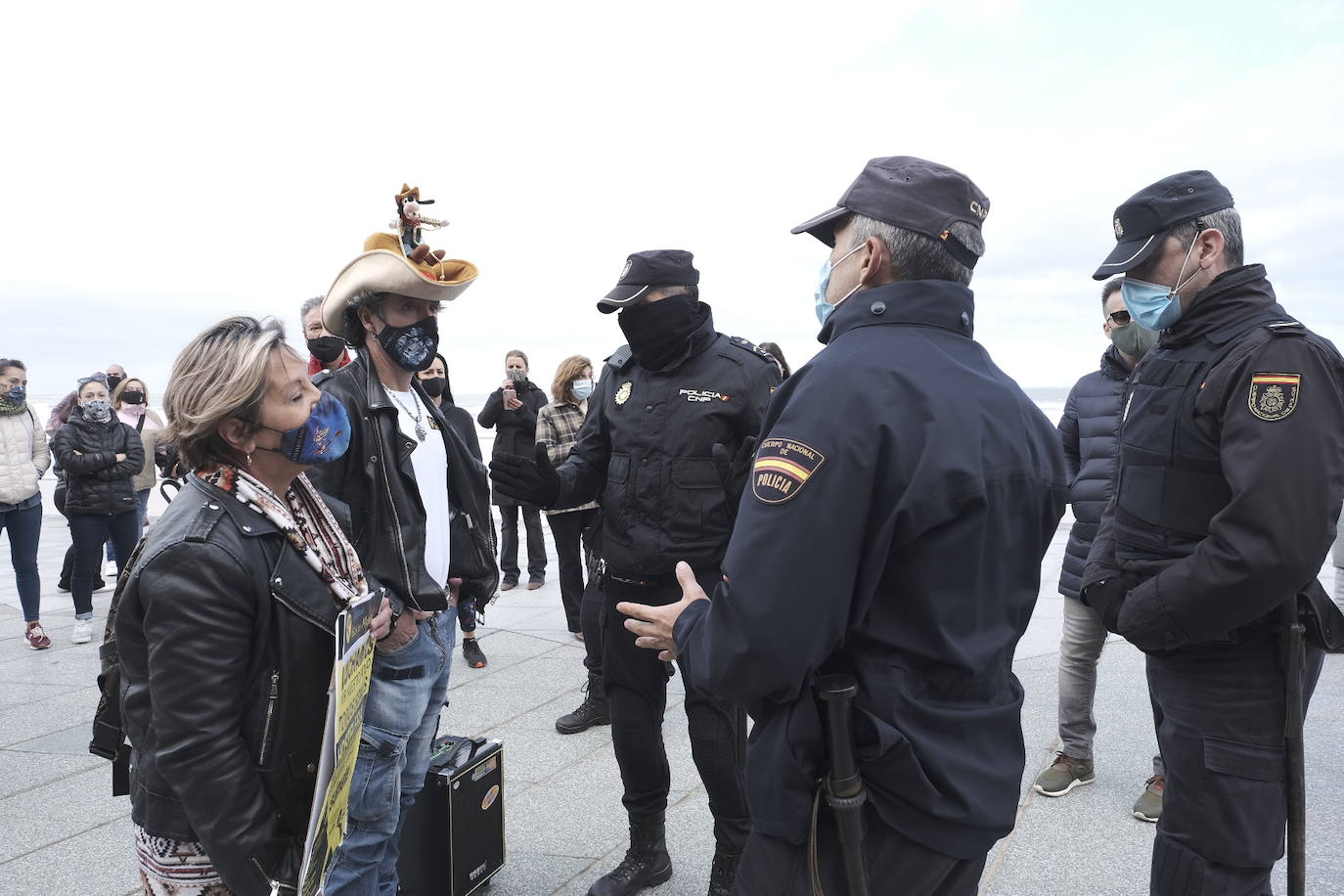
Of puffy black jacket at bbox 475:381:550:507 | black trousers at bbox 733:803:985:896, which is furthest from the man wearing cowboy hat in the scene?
puffy black jacket at bbox 475:381:550:507

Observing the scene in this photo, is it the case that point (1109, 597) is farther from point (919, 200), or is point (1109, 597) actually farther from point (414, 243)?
point (414, 243)

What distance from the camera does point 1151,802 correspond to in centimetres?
365

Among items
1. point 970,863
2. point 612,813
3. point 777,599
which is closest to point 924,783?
point 970,863

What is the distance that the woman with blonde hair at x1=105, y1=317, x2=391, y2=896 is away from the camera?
173 centimetres

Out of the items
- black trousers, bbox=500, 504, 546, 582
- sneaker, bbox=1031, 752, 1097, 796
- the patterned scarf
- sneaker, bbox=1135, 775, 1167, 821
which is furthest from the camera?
black trousers, bbox=500, 504, 546, 582

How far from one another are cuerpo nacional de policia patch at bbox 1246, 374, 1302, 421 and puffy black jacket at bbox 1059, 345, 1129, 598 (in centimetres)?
177

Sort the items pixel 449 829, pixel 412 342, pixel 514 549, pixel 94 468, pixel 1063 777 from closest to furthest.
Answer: pixel 412 342, pixel 449 829, pixel 1063 777, pixel 94 468, pixel 514 549

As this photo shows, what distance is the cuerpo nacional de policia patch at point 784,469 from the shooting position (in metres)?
1.58

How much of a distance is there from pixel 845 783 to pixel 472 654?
→ 4743mm

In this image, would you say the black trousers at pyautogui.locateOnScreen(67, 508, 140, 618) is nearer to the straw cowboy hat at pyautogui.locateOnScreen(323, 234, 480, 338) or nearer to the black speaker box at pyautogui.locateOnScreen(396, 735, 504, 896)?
the black speaker box at pyautogui.locateOnScreen(396, 735, 504, 896)

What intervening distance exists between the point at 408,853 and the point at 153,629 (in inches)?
63.9

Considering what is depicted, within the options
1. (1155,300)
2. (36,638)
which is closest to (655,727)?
(1155,300)

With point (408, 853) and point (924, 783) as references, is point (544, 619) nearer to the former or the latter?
point (408, 853)

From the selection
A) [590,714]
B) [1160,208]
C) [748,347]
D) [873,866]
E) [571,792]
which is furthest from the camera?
[590,714]
